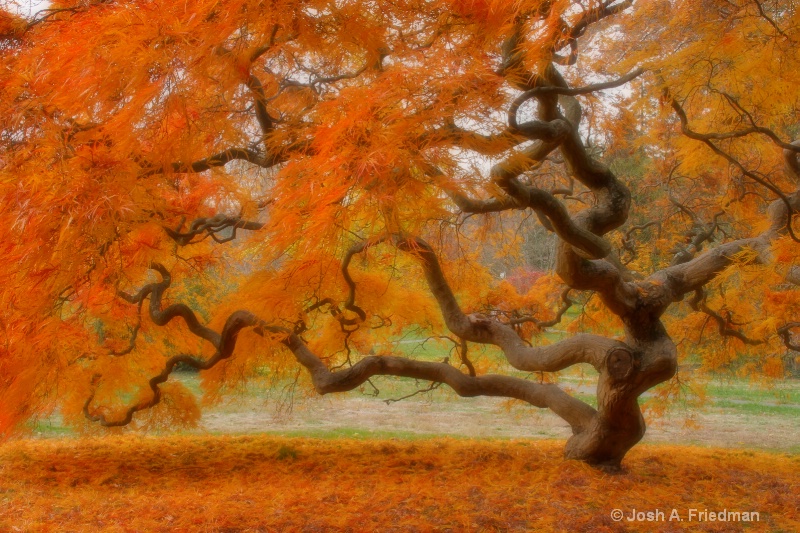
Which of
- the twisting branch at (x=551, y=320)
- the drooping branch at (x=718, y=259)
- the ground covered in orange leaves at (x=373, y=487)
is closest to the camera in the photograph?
the ground covered in orange leaves at (x=373, y=487)

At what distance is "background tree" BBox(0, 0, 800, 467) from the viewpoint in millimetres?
2209

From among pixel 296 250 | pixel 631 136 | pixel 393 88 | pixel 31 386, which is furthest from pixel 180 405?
pixel 631 136

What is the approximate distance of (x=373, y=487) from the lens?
3.65m

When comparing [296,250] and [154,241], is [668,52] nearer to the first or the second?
[296,250]

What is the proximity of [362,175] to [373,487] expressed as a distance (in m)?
2.21

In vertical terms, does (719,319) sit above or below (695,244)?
below

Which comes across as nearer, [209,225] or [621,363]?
[621,363]

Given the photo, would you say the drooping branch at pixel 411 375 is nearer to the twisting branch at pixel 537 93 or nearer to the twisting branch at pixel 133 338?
the twisting branch at pixel 133 338

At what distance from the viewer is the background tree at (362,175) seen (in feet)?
7.25

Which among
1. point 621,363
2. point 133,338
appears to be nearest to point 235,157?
point 133,338

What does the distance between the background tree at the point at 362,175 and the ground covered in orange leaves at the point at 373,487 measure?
16.7 inches

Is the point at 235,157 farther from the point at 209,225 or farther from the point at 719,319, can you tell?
the point at 719,319

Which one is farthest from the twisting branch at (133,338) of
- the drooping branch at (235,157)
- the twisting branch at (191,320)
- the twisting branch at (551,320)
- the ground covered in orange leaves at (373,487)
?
the twisting branch at (551,320)

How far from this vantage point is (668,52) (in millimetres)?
3379
